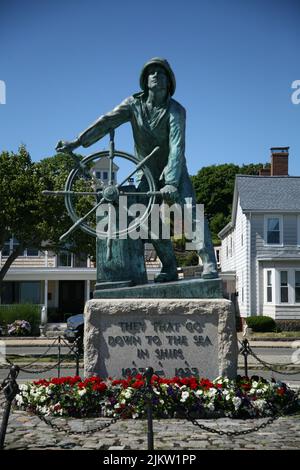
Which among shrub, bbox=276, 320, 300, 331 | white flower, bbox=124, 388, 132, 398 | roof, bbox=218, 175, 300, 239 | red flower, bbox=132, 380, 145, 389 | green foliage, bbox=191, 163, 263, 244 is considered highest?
green foliage, bbox=191, 163, 263, 244

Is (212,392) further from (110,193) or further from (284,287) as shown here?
(284,287)

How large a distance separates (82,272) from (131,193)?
23.8 m

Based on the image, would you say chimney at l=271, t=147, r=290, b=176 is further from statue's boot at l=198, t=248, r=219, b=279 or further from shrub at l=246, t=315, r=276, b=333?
statue's boot at l=198, t=248, r=219, b=279

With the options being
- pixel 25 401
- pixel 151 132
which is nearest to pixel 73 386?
pixel 25 401

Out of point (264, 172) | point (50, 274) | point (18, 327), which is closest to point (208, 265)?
point (18, 327)

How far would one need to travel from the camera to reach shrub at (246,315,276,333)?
25.1 meters

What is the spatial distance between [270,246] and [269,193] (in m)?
2.92

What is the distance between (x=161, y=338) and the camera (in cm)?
766

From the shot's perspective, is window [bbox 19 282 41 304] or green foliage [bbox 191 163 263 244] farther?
green foliage [bbox 191 163 263 244]

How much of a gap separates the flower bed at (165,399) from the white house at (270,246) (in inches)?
767

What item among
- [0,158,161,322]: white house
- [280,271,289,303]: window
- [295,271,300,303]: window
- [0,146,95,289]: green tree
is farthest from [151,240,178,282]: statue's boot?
[0,158,161,322]: white house

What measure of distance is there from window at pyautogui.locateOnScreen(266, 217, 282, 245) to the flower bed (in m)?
20.8

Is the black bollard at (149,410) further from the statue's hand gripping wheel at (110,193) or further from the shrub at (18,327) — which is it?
the shrub at (18,327)

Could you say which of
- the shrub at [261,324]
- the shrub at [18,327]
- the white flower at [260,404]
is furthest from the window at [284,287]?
the white flower at [260,404]
